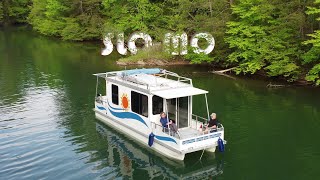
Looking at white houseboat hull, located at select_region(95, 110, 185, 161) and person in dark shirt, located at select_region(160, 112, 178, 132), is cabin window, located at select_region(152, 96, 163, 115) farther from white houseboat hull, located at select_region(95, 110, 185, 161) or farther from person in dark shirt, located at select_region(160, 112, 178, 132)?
white houseboat hull, located at select_region(95, 110, 185, 161)

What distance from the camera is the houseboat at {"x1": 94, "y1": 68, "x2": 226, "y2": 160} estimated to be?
19.0 meters

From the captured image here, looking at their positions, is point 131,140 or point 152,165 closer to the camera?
point 152,165

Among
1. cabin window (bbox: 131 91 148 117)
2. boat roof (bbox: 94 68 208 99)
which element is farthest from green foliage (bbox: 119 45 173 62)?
cabin window (bbox: 131 91 148 117)

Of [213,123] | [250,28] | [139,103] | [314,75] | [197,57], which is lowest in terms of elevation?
[213,123]

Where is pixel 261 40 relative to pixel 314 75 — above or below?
above

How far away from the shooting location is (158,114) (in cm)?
2045

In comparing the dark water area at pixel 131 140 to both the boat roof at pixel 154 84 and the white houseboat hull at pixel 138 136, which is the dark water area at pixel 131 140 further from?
the boat roof at pixel 154 84

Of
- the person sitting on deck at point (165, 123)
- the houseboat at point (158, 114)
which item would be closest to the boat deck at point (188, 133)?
the houseboat at point (158, 114)

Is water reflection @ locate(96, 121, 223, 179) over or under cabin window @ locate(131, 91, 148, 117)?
under

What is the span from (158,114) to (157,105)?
46cm

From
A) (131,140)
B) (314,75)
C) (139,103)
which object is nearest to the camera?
(139,103)

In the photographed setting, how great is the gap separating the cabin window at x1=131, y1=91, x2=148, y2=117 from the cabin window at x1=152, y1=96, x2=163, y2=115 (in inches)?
23.1

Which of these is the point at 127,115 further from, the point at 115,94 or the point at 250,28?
the point at 250,28

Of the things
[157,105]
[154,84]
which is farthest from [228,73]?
[157,105]
